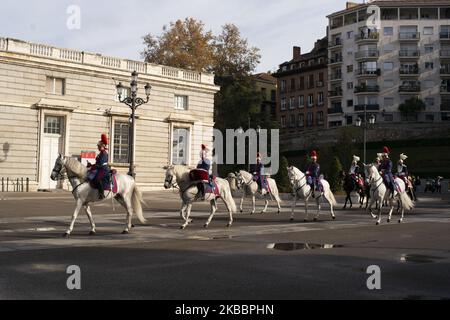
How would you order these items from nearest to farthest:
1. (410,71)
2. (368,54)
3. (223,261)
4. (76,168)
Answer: (223,261) → (76,168) → (410,71) → (368,54)

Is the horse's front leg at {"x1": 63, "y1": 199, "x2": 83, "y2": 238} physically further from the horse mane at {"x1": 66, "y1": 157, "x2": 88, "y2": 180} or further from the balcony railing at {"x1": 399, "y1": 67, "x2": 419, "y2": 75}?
the balcony railing at {"x1": 399, "y1": 67, "x2": 419, "y2": 75}

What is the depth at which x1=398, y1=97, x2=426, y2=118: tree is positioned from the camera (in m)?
81.6

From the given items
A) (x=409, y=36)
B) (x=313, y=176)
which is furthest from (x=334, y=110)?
(x=313, y=176)

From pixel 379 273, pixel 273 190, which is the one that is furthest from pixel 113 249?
pixel 273 190

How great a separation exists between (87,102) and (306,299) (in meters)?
36.6

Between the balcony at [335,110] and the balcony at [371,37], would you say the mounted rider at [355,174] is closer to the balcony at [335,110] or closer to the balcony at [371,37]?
the balcony at [335,110]

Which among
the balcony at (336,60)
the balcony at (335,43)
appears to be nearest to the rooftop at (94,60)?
the balcony at (336,60)

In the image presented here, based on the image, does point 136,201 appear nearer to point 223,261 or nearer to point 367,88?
point 223,261

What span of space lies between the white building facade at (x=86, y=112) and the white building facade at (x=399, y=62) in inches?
1771

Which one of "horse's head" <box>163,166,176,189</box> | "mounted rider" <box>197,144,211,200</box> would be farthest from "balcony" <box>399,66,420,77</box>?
"horse's head" <box>163,166,176,189</box>

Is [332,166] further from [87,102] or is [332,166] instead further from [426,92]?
[426,92]

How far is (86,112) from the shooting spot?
4106 centimetres

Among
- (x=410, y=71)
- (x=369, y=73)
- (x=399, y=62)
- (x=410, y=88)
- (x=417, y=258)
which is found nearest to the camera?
(x=417, y=258)

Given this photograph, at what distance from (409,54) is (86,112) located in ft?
201
